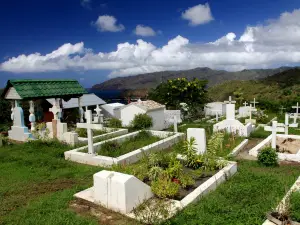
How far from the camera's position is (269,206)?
5.71 m

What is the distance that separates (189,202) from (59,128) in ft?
29.4

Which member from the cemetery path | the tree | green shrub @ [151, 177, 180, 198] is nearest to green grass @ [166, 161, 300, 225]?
green shrub @ [151, 177, 180, 198]

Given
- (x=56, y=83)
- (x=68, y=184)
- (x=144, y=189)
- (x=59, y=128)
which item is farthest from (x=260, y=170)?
(x=56, y=83)

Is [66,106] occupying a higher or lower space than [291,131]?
higher

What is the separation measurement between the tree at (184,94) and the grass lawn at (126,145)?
1176 cm

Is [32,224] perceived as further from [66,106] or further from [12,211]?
[66,106]

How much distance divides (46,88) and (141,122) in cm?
569

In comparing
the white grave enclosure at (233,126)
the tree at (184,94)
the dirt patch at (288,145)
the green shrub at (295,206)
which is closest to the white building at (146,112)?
the white grave enclosure at (233,126)

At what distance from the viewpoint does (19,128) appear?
14.9 meters

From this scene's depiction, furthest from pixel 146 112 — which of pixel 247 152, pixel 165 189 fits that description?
pixel 165 189

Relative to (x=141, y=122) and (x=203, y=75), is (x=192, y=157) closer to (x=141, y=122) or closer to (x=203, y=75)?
(x=141, y=122)

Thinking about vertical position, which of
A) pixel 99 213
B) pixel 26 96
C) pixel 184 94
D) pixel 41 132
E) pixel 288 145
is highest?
pixel 26 96

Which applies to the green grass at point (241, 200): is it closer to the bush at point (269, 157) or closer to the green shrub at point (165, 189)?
the green shrub at point (165, 189)

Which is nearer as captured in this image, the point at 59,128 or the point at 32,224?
the point at 32,224
